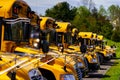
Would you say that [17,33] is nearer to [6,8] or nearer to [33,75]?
[6,8]

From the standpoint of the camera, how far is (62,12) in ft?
258

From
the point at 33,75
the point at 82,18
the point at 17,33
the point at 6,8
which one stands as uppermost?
the point at 82,18

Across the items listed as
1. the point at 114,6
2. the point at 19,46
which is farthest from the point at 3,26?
the point at 114,6

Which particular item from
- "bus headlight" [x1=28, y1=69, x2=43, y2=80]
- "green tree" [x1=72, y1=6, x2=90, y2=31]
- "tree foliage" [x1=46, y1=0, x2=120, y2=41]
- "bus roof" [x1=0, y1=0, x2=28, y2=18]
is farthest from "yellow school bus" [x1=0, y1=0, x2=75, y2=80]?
"green tree" [x1=72, y1=6, x2=90, y2=31]

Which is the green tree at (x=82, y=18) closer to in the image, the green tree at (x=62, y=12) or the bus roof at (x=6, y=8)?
the green tree at (x=62, y=12)

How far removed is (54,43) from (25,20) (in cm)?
833

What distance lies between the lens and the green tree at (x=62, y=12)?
75.9 meters

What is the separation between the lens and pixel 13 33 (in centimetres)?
1112

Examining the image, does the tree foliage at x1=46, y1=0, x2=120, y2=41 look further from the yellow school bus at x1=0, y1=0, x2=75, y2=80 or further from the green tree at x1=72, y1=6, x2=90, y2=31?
the yellow school bus at x1=0, y1=0, x2=75, y2=80

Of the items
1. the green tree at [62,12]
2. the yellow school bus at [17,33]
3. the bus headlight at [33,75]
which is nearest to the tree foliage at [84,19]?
the green tree at [62,12]

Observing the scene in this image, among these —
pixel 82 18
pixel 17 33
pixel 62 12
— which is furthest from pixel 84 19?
pixel 17 33

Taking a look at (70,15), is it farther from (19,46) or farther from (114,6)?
(19,46)

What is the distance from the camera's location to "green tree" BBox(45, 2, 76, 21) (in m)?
75.9

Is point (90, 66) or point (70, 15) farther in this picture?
point (70, 15)
